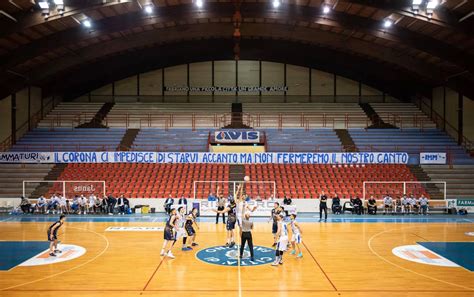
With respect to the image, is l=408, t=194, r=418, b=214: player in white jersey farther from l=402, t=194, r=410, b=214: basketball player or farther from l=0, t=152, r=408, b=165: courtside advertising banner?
l=0, t=152, r=408, b=165: courtside advertising banner

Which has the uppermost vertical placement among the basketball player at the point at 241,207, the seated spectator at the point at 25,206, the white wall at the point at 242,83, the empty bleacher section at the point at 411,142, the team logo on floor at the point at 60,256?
the white wall at the point at 242,83

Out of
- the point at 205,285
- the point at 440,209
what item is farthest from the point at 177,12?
the point at 440,209

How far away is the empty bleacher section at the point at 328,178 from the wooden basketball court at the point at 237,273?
989 centimetres

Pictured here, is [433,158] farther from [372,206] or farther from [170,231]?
[170,231]

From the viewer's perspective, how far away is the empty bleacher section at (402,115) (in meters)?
37.4

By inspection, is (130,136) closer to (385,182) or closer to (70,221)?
(70,221)

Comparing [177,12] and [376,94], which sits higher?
[177,12]

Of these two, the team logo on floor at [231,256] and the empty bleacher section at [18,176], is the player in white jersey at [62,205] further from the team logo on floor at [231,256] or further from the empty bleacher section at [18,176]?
the team logo on floor at [231,256]

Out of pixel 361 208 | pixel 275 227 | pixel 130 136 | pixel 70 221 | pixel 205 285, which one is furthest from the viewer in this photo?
pixel 130 136

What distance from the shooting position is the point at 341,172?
29.1m

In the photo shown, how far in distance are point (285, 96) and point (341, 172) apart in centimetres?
1380

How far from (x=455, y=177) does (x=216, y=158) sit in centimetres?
1822

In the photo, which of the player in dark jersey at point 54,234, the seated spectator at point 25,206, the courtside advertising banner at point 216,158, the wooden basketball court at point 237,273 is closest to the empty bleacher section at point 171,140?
the courtside advertising banner at point 216,158

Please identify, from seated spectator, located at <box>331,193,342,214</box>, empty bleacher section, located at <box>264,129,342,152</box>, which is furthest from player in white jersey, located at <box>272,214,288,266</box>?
empty bleacher section, located at <box>264,129,342,152</box>
